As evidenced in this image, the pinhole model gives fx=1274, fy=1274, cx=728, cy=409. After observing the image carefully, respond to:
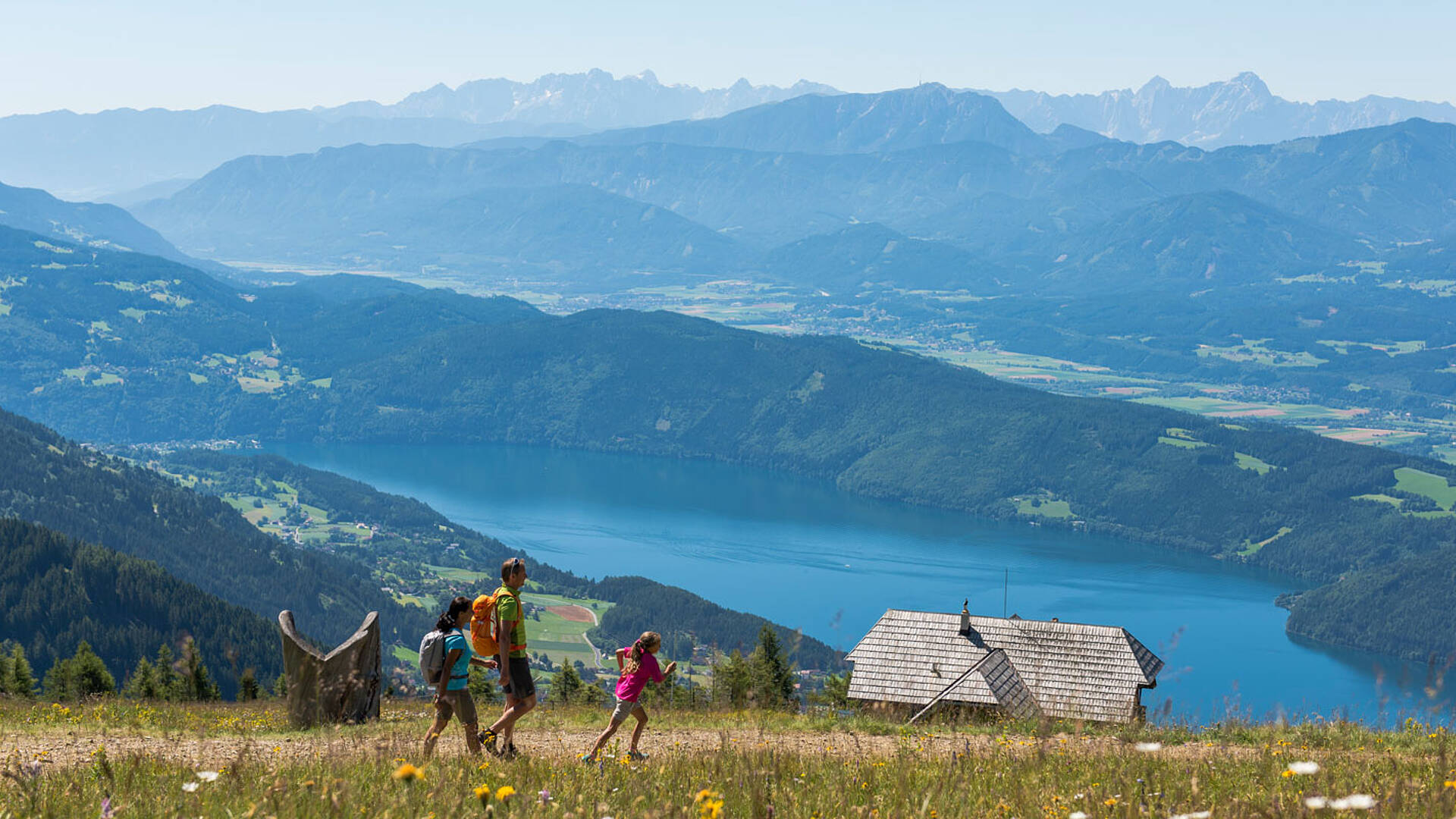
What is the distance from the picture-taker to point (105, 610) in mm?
101312

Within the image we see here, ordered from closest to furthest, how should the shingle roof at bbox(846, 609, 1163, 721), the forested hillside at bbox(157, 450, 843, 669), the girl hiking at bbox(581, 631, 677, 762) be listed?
the girl hiking at bbox(581, 631, 677, 762) → the shingle roof at bbox(846, 609, 1163, 721) → the forested hillside at bbox(157, 450, 843, 669)

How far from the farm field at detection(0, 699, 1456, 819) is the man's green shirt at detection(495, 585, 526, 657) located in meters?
1.05

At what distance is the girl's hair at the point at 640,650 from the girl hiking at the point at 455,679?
1.67m

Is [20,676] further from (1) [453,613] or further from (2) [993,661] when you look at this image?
(1) [453,613]

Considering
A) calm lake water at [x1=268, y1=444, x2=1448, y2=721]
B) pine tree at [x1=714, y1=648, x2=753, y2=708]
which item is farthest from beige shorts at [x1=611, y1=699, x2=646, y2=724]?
calm lake water at [x1=268, y1=444, x2=1448, y2=721]

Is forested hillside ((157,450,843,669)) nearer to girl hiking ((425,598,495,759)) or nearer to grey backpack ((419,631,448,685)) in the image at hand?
girl hiking ((425,598,495,759))

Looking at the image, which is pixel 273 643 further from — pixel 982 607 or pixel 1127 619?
pixel 1127 619

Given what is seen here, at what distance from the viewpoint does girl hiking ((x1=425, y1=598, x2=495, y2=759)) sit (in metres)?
12.3

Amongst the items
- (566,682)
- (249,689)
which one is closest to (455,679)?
(249,689)

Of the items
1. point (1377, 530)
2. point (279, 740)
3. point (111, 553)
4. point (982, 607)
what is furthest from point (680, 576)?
point (279, 740)

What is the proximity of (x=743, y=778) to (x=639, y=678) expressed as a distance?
18.2 ft

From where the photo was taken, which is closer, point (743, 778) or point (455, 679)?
point (743, 778)

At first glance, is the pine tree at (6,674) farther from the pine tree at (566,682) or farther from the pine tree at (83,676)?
the pine tree at (566,682)

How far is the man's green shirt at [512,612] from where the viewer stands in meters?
12.8
